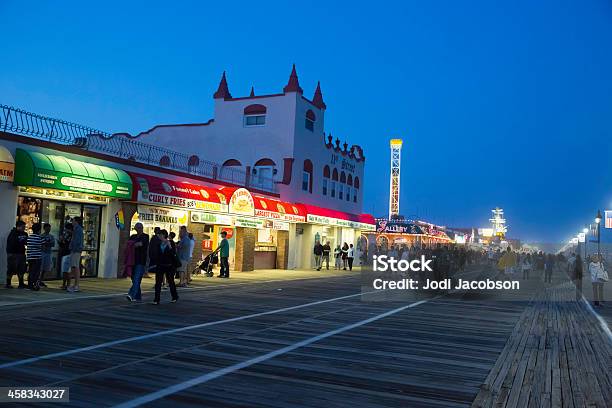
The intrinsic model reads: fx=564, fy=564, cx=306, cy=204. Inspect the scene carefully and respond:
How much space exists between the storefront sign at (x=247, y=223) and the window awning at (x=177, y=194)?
4.11ft

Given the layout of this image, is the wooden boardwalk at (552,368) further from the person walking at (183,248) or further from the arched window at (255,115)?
the arched window at (255,115)

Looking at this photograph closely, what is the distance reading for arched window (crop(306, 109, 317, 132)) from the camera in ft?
120

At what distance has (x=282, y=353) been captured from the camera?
8.81 m

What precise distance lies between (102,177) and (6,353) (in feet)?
36.4

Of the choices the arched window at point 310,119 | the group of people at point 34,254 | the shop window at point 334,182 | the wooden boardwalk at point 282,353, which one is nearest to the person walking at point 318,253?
the shop window at point 334,182

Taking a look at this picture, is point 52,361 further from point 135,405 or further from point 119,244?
point 119,244

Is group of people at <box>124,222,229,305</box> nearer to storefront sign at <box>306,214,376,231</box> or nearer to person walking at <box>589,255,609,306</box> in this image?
person walking at <box>589,255,609,306</box>

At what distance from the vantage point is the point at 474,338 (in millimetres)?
11094

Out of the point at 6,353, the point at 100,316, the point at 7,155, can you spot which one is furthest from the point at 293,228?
the point at 6,353

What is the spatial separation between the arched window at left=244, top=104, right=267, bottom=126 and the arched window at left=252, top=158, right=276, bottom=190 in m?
2.46

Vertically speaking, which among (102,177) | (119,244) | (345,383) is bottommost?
(345,383)

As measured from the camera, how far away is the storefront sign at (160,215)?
21014 millimetres

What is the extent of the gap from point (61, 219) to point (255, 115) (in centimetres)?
1896

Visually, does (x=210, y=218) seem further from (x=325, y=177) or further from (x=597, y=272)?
(x=325, y=177)
